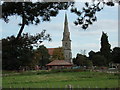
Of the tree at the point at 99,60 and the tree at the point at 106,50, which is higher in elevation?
the tree at the point at 106,50

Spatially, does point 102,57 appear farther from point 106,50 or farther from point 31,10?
point 31,10

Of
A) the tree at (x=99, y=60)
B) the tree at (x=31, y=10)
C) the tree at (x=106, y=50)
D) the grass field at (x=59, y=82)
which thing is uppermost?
the tree at (x=106, y=50)

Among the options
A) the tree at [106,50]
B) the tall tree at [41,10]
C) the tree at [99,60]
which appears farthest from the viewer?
the tree at [106,50]

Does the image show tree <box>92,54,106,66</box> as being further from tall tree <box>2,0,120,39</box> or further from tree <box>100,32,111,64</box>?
tall tree <box>2,0,120,39</box>

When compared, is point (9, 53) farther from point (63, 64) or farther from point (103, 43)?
point (103, 43)

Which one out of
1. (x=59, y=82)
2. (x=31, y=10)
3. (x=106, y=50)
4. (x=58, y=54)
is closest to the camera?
(x=31, y=10)

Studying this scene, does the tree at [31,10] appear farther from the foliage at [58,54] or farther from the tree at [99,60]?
the tree at [99,60]

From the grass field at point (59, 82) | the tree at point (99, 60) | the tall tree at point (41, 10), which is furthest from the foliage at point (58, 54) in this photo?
the tall tree at point (41, 10)

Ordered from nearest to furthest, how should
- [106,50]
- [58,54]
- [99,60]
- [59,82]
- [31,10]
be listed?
[31,10]
[59,82]
[58,54]
[99,60]
[106,50]

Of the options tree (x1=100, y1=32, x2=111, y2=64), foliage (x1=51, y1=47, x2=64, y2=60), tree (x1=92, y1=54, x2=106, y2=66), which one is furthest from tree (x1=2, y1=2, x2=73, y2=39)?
tree (x1=100, y1=32, x2=111, y2=64)

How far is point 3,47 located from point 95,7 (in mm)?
2300

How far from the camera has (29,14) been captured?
17.9 feet

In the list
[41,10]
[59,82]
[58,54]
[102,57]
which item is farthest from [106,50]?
[41,10]

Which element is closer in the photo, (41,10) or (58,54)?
(41,10)
